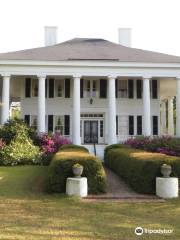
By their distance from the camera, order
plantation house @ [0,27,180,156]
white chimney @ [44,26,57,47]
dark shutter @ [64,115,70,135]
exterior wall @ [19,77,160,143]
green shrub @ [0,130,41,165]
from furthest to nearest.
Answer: white chimney @ [44,26,57,47] → exterior wall @ [19,77,160,143] → dark shutter @ [64,115,70,135] → plantation house @ [0,27,180,156] → green shrub @ [0,130,41,165]

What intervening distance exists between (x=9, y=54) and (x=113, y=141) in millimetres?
9805

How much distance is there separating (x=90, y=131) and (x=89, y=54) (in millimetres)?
6068

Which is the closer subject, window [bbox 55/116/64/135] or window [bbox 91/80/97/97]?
window [bbox 55/116/64/135]

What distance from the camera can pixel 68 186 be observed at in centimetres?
1261

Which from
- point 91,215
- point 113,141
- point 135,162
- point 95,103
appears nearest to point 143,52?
point 95,103

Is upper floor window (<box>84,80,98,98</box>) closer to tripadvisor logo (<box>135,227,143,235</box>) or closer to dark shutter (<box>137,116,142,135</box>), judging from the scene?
dark shutter (<box>137,116,142,135</box>)

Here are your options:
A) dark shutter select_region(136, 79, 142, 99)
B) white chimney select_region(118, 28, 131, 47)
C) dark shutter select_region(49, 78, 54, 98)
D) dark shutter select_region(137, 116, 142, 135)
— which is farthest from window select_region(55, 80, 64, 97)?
white chimney select_region(118, 28, 131, 47)

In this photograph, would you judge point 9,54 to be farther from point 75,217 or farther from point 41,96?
point 75,217

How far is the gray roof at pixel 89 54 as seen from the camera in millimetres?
29594

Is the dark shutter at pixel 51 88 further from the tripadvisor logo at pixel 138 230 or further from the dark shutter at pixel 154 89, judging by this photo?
the tripadvisor logo at pixel 138 230

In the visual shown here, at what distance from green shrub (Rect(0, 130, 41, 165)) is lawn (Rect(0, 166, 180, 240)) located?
7772 millimetres

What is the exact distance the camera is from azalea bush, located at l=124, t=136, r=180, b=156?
82.1 feet

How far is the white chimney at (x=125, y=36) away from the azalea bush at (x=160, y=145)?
44.1ft

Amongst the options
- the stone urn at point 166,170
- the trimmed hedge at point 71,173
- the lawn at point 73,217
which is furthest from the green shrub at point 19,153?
the stone urn at point 166,170
